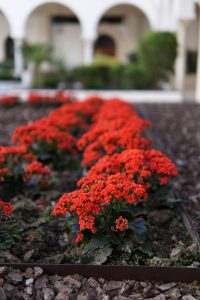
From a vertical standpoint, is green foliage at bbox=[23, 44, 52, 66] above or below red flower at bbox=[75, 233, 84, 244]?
above

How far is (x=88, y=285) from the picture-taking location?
2.87 m

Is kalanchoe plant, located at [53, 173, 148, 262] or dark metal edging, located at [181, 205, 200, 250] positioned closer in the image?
kalanchoe plant, located at [53, 173, 148, 262]

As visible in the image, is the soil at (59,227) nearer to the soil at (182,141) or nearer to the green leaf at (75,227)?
the soil at (182,141)

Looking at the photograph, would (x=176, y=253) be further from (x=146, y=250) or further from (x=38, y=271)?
(x=38, y=271)

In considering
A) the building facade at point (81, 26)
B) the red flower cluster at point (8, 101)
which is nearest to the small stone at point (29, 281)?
the red flower cluster at point (8, 101)

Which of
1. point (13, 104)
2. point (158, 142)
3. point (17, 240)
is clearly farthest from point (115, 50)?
point (17, 240)

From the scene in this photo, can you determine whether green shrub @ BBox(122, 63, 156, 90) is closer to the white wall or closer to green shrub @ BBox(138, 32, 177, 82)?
green shrub @ BBox(138, 32, 177, 82)

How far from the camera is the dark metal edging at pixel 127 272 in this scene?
2873 millimetres

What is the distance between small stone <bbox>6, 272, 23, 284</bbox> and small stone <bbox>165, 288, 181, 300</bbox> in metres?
0.87

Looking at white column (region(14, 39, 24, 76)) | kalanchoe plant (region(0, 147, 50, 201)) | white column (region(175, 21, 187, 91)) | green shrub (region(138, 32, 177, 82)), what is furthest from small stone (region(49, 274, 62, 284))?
white column (region(14, 39, 24, 76))

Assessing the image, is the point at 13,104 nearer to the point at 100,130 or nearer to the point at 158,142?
the point at 158,142

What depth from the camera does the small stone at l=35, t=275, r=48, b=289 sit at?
2.85 metres

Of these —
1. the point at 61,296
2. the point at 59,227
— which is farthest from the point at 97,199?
the point at 59,227

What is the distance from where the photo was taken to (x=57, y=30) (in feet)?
82.1
